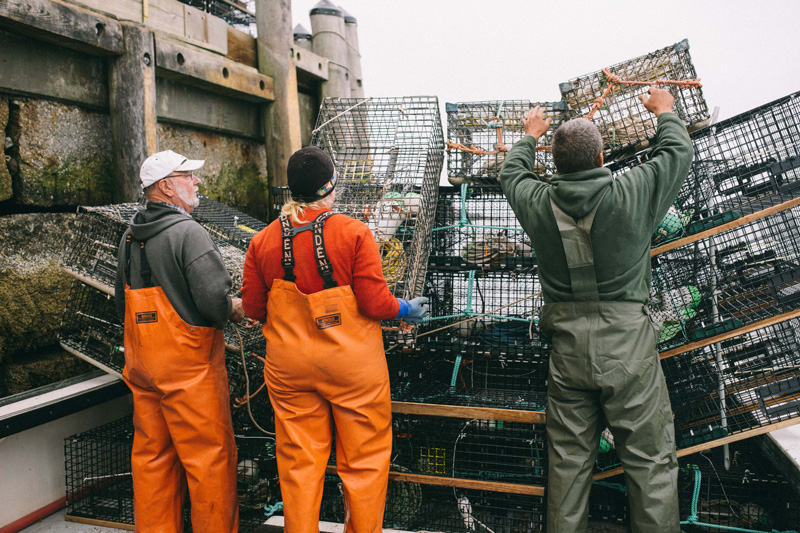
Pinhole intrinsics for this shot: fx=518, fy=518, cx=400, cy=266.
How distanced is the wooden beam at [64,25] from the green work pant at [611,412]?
3.53m

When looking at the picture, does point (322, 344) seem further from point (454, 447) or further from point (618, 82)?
point (618, 82)

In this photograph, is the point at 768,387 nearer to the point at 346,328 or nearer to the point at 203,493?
the point at 346,328

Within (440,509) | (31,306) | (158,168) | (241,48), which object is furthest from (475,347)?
(241,48)

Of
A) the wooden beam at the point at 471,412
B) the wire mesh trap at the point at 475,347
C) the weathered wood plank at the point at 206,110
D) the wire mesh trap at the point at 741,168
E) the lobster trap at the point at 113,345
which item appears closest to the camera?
the wooden beam at the point at 471,412

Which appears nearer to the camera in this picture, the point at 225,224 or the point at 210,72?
the point at 225,224

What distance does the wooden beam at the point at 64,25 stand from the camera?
3133mm

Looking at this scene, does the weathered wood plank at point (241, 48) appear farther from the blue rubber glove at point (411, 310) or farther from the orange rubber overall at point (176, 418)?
the blue rubber glove at point (411, 310)

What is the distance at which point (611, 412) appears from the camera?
6.63 feet

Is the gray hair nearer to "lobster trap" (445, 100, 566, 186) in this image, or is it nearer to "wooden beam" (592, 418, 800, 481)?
"lobster trap" (445, 100, 566, 186)

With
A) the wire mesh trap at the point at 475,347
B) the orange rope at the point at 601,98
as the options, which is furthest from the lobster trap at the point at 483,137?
the wire mesh trap at the point at 475,347

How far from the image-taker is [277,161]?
214 inches

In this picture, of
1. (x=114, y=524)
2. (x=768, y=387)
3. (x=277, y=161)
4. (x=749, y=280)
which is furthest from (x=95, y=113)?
(x=768, y=387)

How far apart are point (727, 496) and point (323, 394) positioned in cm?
226

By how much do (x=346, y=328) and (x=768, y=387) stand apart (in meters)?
2.17
